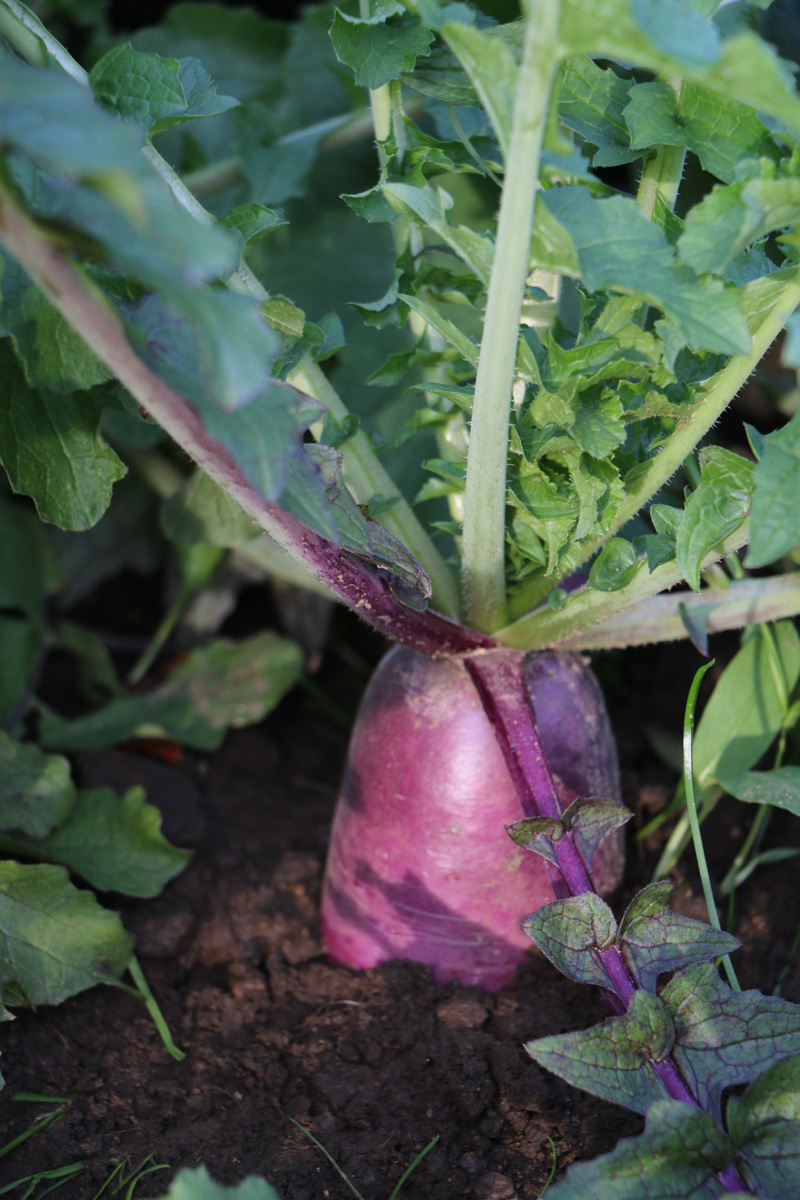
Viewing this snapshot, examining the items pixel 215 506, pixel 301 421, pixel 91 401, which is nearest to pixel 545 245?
pixel 301 421

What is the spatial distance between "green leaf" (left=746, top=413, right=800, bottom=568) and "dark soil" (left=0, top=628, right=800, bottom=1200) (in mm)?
558

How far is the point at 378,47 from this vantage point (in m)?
0.97

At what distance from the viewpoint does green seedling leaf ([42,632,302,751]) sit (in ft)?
4.91

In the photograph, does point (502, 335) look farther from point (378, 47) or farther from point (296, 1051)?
point (296, 1051)

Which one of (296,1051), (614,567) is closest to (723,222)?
(614,567)

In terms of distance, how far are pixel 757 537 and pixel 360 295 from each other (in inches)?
48.3

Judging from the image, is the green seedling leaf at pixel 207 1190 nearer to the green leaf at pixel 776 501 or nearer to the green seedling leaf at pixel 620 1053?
the green seedling leaf at pixel 620 1053

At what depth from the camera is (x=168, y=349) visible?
2.49ft

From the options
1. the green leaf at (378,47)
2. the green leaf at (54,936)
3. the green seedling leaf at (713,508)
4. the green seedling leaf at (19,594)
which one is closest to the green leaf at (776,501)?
the green seedling leaf at (713,508)

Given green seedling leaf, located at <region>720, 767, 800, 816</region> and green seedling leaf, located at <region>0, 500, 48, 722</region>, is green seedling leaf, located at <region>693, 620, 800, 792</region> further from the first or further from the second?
green seedling leaf, located at <region>0, 500, 48, 722</region>

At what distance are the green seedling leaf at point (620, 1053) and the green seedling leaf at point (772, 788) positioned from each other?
0.88 feet

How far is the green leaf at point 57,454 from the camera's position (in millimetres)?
989

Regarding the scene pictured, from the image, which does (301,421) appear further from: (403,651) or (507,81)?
(403,651)

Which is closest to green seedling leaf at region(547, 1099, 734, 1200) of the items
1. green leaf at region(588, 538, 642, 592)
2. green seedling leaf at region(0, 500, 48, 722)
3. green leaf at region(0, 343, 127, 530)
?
green leaf at region(588, 538, 642, 592)
